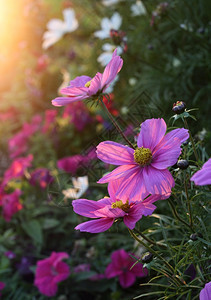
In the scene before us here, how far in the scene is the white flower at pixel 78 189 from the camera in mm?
941

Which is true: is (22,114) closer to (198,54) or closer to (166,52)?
(166,52)

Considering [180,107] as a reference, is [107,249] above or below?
below

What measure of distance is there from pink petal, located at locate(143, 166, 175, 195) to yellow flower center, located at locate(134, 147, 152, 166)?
0.08ft

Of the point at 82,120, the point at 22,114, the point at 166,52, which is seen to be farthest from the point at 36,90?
the point at 166,52

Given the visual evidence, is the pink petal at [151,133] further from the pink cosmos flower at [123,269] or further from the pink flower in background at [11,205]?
the pink flower in background at [11,205]

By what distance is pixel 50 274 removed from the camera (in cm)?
121

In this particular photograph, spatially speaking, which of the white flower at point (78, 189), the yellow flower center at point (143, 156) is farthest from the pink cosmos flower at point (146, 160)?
the white flower at point (78, 189)

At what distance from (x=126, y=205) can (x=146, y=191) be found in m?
0.05

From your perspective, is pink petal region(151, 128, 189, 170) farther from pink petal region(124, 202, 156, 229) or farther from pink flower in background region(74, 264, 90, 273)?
pink flower in background region(74, 264, 90, 273)

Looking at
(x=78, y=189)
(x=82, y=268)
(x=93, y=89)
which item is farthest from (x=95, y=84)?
(x=82, y=268)

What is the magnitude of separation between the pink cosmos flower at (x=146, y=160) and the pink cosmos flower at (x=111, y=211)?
0.02 m

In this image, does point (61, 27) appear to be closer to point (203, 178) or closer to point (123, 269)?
point (123, 269)

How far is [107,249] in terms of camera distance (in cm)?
142

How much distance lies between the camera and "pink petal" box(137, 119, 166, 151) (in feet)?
1.71
